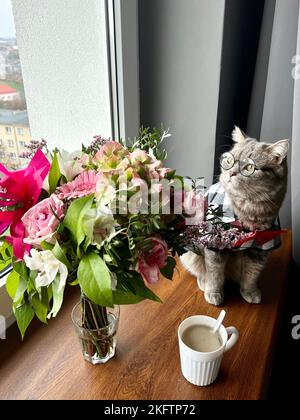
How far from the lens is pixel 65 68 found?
941mm

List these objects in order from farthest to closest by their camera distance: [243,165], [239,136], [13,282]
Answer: [239,136] → [243,165] → [13,282]

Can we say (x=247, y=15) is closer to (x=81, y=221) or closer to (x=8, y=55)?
(x=8, y=55)

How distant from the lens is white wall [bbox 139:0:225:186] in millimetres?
961

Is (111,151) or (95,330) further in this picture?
(95,330)

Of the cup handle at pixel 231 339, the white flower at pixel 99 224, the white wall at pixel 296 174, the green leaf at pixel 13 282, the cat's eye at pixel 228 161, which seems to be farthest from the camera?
the white wall at pixel 296 174

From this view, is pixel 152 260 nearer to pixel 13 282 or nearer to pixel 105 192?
pixel 105 192

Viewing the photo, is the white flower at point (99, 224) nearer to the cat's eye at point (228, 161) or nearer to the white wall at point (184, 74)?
the cat's eye at point (228, 161)

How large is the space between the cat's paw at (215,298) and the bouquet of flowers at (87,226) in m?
0.32

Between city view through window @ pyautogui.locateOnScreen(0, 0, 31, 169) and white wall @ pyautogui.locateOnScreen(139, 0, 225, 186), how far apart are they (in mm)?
400

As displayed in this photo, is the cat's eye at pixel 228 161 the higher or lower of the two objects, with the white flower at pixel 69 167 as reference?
lower

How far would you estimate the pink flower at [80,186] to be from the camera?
1.53 feet

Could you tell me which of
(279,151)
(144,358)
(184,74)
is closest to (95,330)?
(144,358)

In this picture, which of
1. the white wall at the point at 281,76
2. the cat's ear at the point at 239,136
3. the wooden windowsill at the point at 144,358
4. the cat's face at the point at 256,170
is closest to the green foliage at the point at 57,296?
the wooden windowsill at the point at 144,358

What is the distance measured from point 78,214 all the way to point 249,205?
1.42 feet
